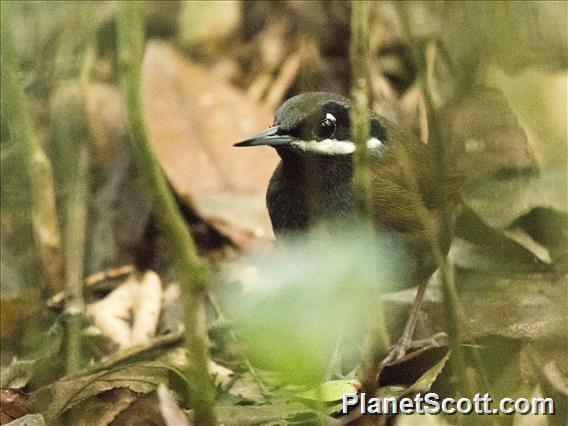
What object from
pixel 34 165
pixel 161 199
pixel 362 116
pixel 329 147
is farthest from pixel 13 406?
pixel 362 116

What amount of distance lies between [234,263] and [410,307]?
1246 millimetres

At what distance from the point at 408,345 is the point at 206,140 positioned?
2.40m

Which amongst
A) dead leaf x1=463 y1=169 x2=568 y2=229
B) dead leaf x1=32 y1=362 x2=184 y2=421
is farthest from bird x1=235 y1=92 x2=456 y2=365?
dead leaf x1=32 y1=362 x2=184 y2=421

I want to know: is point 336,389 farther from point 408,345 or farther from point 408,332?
point 408,332

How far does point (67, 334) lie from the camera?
16.5 feet

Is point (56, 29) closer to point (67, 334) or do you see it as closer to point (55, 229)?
point (55, 229)

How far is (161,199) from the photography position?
2.75 metres

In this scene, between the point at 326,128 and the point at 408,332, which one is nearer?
the point at 326,128

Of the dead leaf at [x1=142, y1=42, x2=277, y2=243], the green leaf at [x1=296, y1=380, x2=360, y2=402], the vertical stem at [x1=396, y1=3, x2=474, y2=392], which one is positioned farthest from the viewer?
the dead leaf at [x1=142, y1=42, x2=277, y2=243]

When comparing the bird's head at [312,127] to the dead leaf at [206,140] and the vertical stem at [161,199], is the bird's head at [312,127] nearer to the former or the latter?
the vertical stem at [161,199]

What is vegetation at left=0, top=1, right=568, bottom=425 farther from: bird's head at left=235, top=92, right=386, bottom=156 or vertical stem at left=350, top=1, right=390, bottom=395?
bird's head at left=235, top=92, right=386, bottom=156

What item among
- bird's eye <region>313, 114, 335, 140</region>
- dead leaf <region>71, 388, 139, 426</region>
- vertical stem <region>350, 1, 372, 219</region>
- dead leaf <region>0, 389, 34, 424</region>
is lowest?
dead leaf <region>0, 389, 34, 424</region>

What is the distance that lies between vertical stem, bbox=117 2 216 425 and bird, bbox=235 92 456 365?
1.61 meters

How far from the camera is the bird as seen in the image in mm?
4480
